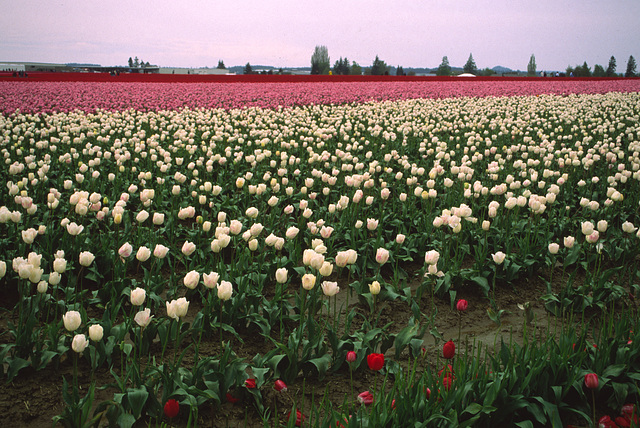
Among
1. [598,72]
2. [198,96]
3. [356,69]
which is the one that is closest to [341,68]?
[356,69]

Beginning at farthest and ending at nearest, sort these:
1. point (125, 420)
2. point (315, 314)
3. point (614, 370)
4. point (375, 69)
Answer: point (375, 69) → point (315, 314) → point (614, 370) → point (125, 420)

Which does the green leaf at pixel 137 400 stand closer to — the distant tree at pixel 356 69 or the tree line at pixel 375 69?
the tree line at pixel 375 69

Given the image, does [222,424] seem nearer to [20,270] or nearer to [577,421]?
[20,270]

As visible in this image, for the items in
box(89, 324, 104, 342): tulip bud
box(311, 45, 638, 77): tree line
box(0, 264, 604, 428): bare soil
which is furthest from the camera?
box(311, 45, 638, 77): tree line

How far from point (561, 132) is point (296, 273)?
8727 mm

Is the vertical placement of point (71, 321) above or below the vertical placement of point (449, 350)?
above

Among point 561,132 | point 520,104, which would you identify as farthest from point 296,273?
point 520,104

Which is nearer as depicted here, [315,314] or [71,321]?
[71,321]

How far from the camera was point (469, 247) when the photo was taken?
14.0ft

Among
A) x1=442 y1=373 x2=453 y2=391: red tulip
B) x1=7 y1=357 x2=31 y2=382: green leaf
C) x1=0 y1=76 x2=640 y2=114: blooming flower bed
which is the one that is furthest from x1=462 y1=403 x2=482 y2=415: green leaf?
x1=0 y1=76 x2=640 y2=114: blooming flower bed

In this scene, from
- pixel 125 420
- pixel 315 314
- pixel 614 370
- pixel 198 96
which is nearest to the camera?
pixel 125 420

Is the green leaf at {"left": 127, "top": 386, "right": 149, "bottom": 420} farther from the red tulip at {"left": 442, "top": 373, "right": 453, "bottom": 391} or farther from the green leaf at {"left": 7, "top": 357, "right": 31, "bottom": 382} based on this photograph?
the red tulip at {"left": 442, "top": 373, "right": 453, "bottom": 391}

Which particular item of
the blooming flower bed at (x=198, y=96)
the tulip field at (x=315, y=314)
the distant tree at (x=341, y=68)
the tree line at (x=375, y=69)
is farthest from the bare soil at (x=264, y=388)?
the distant tree at (x=341, y=68)

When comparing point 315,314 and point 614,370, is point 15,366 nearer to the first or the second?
point 315,314
